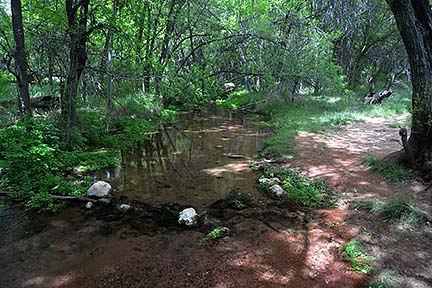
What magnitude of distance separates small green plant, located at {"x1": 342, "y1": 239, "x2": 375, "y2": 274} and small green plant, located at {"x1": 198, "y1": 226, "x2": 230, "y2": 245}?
5.41 feet

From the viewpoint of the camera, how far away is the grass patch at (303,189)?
554 cm

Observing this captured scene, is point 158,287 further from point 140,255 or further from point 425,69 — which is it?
point 425,69

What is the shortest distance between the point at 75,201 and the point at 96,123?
506cm

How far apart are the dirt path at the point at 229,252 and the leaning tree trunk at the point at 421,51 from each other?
1.01 metres

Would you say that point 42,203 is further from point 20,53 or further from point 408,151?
point 408,151

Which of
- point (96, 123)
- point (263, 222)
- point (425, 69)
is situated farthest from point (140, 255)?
point (96, 123)

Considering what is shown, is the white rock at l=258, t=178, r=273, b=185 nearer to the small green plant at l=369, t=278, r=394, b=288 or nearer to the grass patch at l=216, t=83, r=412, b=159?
the grass patch at l=216, t=83, r=412, b=159

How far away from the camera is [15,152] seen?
19.3 ft

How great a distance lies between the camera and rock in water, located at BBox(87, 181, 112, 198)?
573cm

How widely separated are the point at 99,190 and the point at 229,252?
2983 mm

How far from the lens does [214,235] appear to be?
445 cm

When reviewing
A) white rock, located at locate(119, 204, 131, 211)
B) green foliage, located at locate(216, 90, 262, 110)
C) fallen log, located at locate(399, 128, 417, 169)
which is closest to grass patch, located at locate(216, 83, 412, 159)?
green foliage, located at locate(216, 90, 262, 110)

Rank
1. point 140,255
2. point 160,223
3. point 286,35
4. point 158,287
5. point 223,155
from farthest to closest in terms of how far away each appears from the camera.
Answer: point 286,35 → point 223,155 → point 160,223 → point 140,255 → point 158,287

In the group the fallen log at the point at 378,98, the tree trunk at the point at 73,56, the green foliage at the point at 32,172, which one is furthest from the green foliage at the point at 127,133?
the fallen log at the point at 378,98
